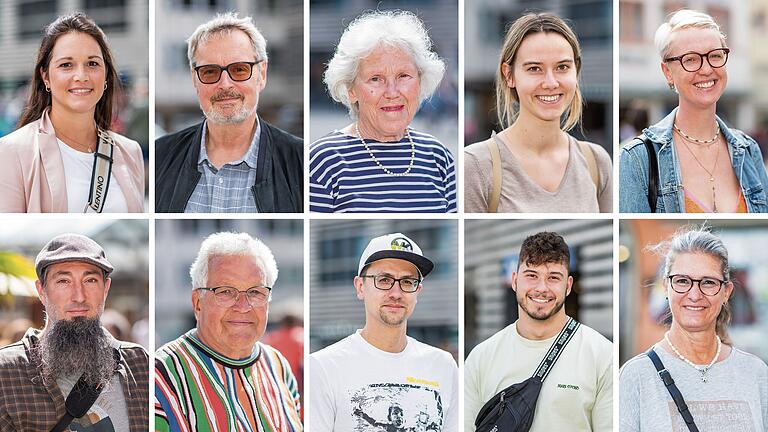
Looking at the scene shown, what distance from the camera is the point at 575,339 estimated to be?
4.58 meters

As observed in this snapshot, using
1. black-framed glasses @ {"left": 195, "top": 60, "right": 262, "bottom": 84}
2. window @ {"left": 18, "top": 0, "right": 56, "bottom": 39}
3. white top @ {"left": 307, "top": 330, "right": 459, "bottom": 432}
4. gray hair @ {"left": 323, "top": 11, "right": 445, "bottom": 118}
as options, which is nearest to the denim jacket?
gray hair @ {"left": 323, "top": 11, "right": 445, "bottom": 118}

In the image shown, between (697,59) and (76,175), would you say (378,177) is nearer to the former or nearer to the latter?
(76,175)

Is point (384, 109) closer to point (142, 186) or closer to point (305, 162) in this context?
point (305, 162)

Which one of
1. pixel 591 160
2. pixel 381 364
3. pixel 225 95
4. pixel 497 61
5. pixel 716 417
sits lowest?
pixel 716 417

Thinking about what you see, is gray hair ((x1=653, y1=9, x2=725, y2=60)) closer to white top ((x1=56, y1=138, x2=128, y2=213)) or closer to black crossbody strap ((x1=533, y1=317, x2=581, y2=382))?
black crossbody strap ((x1=533, y1=317, x2=581, y2=382))

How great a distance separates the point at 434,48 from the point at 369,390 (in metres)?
1.43

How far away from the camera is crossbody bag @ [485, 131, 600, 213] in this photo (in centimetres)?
447

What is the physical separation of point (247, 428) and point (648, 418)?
64.9 inches

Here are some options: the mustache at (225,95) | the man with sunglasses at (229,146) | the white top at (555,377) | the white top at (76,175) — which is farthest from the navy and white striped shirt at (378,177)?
the white top at (76,175)

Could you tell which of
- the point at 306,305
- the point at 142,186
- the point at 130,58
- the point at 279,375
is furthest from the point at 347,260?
the point at 130,58

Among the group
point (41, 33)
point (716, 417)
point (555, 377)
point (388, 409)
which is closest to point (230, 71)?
point (41, 33)

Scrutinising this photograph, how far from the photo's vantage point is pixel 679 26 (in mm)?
4504

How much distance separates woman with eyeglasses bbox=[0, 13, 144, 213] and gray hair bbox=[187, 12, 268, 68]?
1.15 feet

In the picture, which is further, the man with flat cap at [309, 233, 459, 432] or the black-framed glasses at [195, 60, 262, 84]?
the man with flat cap at [309, 233, 459, 432]
